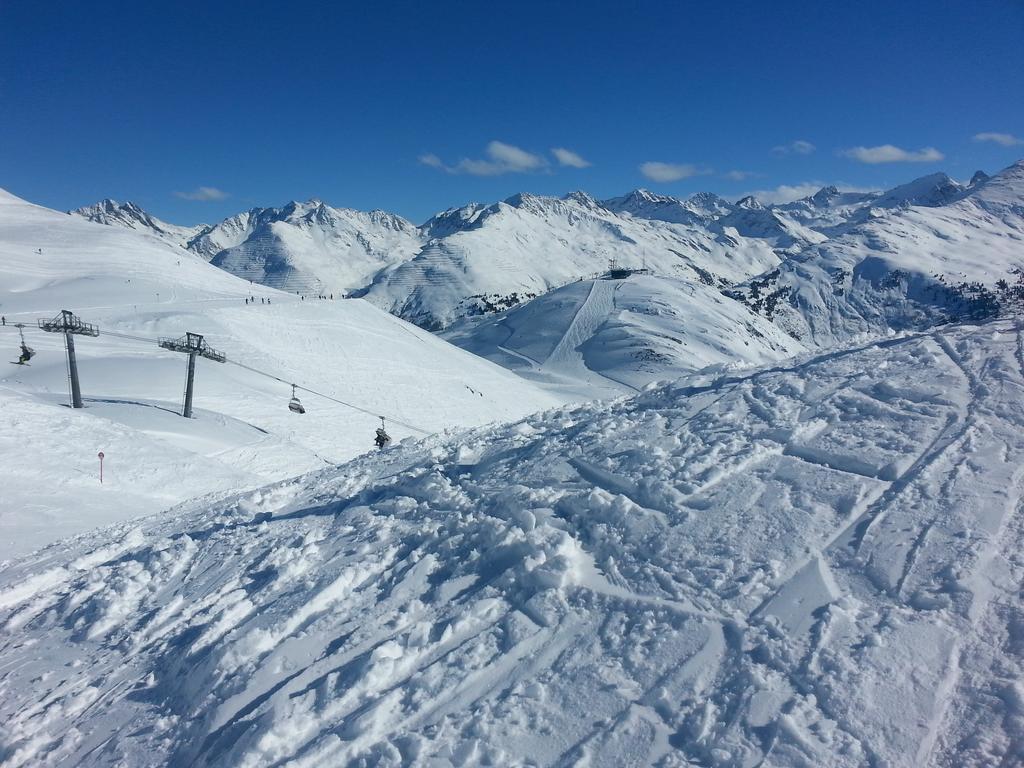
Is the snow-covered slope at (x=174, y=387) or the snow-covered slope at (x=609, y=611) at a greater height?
the snow-covered slope at (x=609, y=611)

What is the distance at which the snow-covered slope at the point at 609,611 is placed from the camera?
512 centimetres

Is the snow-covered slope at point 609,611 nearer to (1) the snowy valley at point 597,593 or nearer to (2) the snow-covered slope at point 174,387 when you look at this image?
(1) the snowy valley at point 597,593

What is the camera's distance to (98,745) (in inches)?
243

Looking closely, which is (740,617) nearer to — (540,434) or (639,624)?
(639,624)

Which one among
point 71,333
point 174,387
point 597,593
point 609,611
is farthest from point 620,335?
point 609,611

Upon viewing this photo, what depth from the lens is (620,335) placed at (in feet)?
352

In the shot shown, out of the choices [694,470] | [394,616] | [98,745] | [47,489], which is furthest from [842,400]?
[47,489]

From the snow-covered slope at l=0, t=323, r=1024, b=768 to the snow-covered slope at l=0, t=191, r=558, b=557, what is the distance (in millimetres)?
8164

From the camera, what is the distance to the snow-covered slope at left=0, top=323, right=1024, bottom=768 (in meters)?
5.12

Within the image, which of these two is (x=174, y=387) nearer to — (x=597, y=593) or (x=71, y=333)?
(x=71, y=333)

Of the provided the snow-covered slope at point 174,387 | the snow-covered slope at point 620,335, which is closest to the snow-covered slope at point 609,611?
the snow-covered slope at point 174,387

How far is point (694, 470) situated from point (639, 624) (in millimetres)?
3184

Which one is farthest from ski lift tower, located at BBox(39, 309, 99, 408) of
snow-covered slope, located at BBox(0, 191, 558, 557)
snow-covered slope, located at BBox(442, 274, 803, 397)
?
snow-covered slope, located at BBox(442, 274, 803, 397)

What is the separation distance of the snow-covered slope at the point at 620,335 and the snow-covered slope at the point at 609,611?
2729 inches
